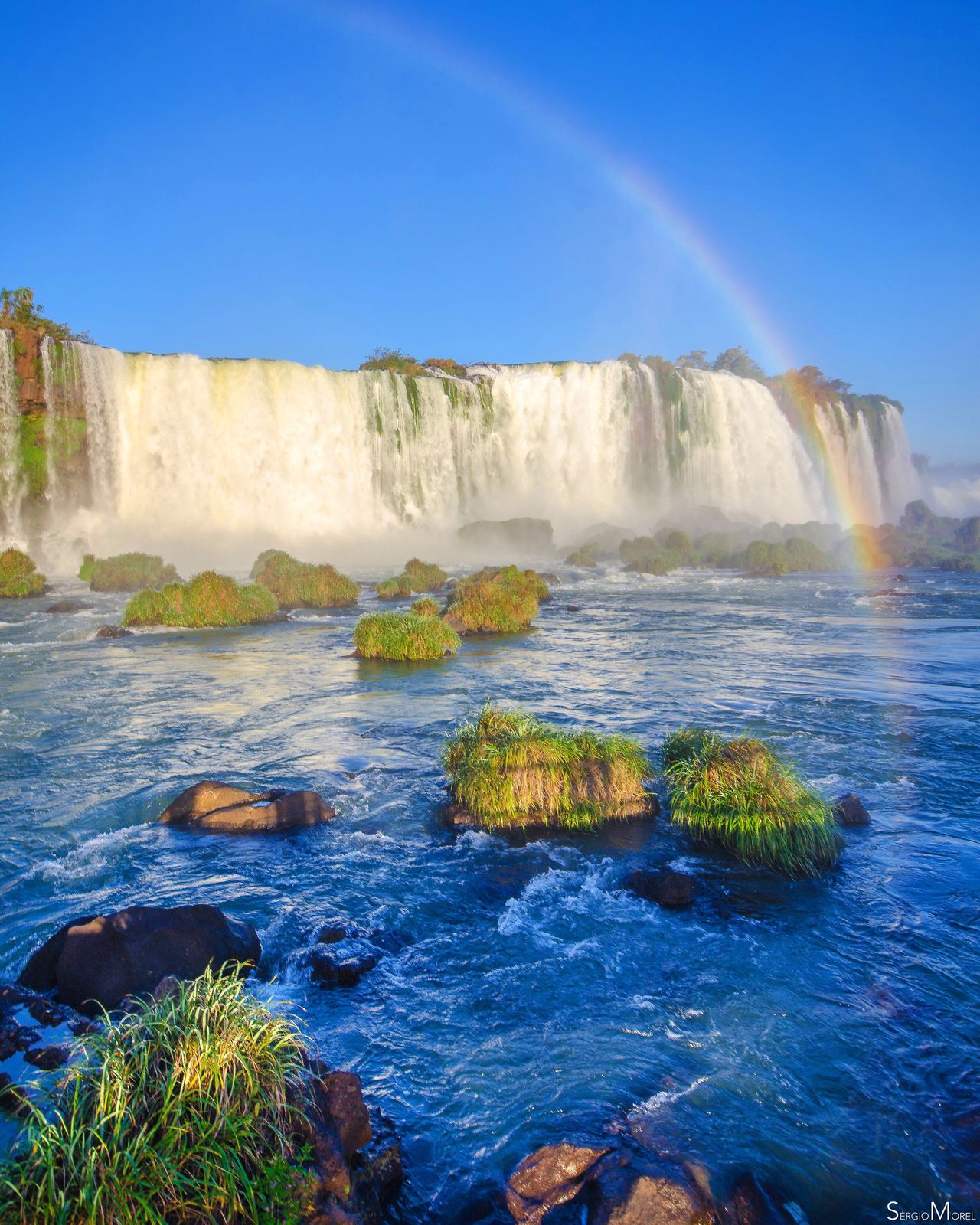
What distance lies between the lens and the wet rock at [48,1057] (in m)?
4.56

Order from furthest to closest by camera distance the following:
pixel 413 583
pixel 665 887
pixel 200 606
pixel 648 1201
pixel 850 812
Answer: pixel 413 583 → pixel 200 606 → pixel 850 812 → pixel 665 887 → pixel 648 1201

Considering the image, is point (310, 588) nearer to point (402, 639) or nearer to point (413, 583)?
point (413, 583)

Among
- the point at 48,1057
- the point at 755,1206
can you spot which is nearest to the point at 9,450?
the point at 48,1057

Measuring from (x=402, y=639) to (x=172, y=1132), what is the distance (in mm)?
14776

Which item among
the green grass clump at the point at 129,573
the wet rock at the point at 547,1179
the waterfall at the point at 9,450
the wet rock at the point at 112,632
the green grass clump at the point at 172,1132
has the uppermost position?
the waterfall at the point at 9,450

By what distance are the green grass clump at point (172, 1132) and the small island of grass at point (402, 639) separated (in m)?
Answer: 14.0

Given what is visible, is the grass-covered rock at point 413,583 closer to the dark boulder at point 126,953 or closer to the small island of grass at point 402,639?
the small island of grass at point 402,639

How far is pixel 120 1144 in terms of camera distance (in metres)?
3.22

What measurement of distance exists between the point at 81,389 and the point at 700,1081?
41.9m

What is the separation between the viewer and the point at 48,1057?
460cm

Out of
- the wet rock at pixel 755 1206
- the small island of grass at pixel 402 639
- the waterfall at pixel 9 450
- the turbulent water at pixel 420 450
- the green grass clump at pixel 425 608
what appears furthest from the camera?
the turbulent water at pixel 420 450

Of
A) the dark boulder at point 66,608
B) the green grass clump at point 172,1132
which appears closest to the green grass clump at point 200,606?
the dark boulder at point 66,608

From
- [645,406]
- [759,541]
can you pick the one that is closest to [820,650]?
[759,541]

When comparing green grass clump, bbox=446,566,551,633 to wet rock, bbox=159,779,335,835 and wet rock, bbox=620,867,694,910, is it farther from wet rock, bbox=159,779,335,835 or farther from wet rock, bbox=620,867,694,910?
wet rock, bbox=620,867,694,910
